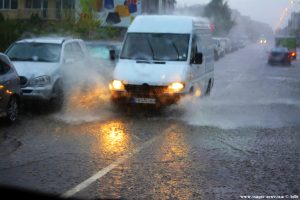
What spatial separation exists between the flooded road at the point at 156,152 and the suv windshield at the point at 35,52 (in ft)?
4.63

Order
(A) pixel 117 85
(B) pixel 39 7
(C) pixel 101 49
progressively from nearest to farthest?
(A) pixel 117 85 < (C) pixel 101 49 < (B) pixel 39 7

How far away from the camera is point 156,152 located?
8.14m

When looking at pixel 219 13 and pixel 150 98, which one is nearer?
pixel 150 98

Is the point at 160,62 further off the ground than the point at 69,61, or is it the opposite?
the point at 160,62

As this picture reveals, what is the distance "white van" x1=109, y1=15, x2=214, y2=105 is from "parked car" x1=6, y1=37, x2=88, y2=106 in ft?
5.03

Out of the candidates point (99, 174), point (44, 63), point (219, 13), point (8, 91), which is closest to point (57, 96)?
point (44, 63)

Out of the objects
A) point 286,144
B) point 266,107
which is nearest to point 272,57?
point 266,107

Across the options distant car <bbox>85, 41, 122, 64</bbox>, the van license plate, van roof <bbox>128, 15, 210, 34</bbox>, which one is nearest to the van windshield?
van roof <bbox>128, 15, 210, 34</bbox>

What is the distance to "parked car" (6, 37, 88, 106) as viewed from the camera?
1216 cm

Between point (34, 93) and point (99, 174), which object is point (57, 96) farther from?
point (99, 174)

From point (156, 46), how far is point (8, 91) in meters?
3.84

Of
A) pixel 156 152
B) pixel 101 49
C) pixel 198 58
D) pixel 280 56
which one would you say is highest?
pixel 198 58

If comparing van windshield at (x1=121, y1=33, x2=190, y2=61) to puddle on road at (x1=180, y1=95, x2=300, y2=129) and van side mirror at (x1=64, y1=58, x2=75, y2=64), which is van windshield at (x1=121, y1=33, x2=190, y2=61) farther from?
van side mirror at (x1=64, y1=58, x2=75, y2=64)

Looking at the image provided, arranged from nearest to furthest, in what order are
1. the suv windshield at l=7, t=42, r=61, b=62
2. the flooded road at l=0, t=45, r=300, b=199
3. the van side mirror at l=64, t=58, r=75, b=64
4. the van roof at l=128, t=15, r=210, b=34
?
1. the flooded road at l=0, t=45, r=300, b=199
2. the van roof at l=128, t=15, r=210, b=34
3. the suv windshield at l=7, t=42, r=61, b=62
4. the van side mirror at l=64, t=58, r=75, b=64
